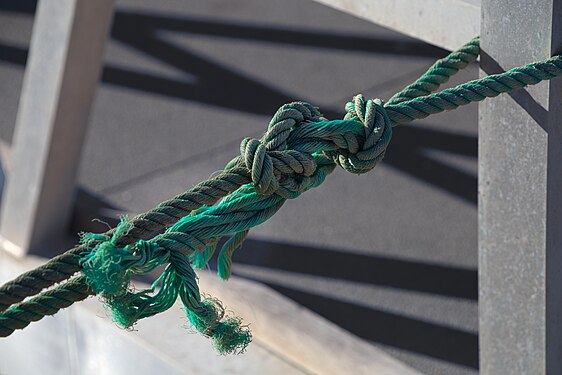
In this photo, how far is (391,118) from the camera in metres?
1.33

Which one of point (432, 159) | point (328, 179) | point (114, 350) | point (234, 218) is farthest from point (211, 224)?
point (432, 159)

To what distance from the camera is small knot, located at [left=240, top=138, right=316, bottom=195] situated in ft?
3.78

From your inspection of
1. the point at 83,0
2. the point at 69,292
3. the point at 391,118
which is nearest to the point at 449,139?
the point at 83,0

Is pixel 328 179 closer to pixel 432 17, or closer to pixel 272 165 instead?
pixel 432 17

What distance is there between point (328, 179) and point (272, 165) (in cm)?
197

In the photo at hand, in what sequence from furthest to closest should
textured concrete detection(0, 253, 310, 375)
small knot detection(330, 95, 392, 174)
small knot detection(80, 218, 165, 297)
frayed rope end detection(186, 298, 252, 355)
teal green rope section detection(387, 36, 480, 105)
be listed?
textured concrete detection(0, 253, 310, 375)
teal green rope section detection(387, 36, 480, 105)
small knot detection(330, 95, 392, 174)
frayed rope end detection(186, 298, 252, 355)
small knot detection(80, 218, 165, 297)

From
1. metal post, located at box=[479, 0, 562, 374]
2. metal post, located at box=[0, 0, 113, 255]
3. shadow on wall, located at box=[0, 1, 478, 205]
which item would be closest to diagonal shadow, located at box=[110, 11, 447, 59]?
shadow on wall, located at box=[0, 1, 478, 205]

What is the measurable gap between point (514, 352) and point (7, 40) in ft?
9.88

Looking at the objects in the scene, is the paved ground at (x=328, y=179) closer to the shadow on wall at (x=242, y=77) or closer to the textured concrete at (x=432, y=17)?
the shadow on wall at (x=242, y=77)

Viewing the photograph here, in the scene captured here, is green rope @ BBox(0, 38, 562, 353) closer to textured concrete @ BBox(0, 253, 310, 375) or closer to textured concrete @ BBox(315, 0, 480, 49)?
textured concrete @ BBox(315, 0, 480, 49)

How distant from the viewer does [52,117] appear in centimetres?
254

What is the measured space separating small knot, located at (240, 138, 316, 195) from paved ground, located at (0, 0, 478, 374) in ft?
4.22

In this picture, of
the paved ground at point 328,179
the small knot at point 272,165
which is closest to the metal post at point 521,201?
the small knot at point 272,165

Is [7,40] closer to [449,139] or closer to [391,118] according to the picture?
[449,139]
